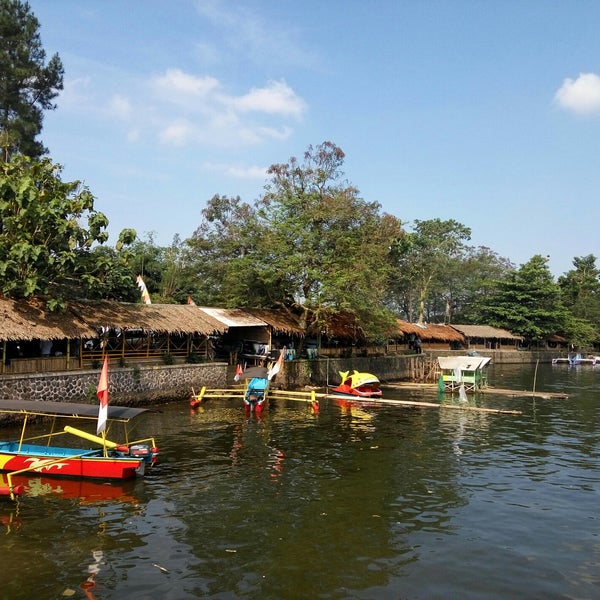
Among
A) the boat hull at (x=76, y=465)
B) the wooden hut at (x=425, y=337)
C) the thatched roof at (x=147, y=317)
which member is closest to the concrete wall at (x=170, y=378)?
the thatched roof at (x=147, y=317)

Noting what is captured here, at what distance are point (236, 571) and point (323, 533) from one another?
7.63 ft

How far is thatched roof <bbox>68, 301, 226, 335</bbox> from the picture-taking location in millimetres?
25984

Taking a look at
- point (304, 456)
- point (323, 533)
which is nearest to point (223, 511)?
point (323, 533)

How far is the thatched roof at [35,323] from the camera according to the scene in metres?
21.5

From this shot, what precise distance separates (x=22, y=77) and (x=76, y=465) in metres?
30.5

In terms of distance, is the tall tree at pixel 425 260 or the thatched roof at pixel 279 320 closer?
the thatched roof at pixel 279 320

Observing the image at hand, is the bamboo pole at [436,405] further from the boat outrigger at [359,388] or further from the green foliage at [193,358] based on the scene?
the green foliage at [193,358]

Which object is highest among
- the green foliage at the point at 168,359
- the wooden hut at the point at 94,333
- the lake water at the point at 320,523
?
the wooden hut at the point at 94,333

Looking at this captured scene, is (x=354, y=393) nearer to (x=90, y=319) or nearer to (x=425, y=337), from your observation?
(x=90, y=319)

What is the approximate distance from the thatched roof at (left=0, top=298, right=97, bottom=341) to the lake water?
Result: 230 inches

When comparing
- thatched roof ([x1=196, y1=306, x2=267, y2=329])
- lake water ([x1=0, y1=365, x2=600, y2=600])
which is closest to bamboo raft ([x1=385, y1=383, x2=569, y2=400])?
thatched roof ([x1=196, y1=306, x2=267, y2=329])

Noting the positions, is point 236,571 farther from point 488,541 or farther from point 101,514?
point 488,541

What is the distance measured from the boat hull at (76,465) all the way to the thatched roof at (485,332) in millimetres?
58230

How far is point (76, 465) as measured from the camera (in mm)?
14352
